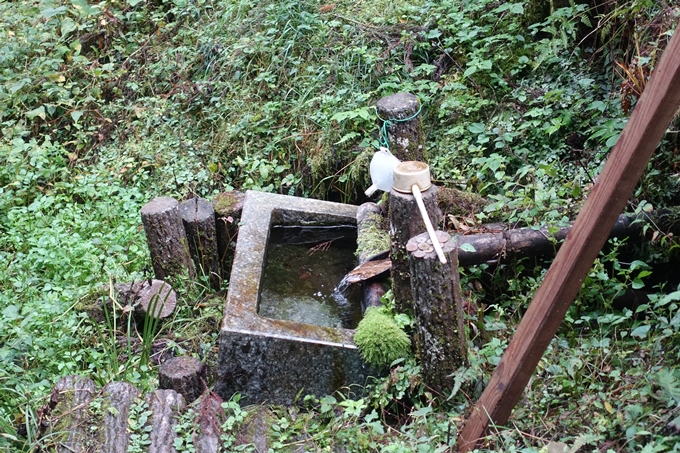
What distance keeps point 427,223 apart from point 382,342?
783 millimetres

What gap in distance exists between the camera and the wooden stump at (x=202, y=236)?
479 centimetres

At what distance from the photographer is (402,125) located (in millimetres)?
3963

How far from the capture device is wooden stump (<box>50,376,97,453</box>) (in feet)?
10.5

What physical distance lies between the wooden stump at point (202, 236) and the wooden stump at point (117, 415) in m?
1.54

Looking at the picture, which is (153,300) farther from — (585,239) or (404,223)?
(585,239)

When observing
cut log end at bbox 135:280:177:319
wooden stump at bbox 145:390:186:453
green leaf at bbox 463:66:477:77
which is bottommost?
cut log end at bbox 135:280:177:319

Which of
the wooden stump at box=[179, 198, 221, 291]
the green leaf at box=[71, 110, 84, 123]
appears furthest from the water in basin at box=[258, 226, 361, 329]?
the green leaf at box=[71, 110, 84, 123]

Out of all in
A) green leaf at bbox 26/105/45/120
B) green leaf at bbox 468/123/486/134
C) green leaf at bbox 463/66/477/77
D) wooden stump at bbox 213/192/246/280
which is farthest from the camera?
green leaf at bbox 26/105/45/120

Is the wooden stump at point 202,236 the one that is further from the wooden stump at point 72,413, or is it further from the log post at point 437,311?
the log post at point 437,311

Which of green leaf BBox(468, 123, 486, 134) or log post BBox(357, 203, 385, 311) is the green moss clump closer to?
log post BBox(357, 203, 385, 311)

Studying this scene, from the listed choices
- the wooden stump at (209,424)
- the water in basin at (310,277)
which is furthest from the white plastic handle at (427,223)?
the wooden stump at (209,424)

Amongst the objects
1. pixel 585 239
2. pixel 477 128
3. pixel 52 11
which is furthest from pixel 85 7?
pixel 585 239

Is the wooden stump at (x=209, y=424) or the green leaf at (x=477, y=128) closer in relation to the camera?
the wooden stump at (x=209, y=424)

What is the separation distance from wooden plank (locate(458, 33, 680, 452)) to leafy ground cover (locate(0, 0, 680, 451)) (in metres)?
0.20
